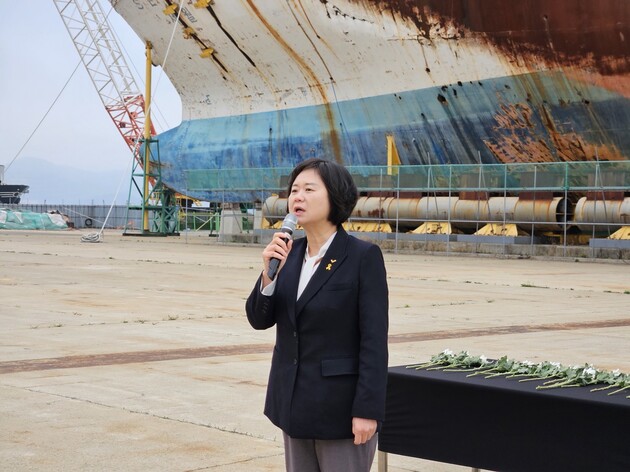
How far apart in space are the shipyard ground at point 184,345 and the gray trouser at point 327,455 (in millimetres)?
1754

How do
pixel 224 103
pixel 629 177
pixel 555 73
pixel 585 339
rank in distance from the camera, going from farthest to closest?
pixel 224 103 → pixel 555 73 → pixel 629 177 → pixel 585 339

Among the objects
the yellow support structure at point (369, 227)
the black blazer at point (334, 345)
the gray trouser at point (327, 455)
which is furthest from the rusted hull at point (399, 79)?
the gray trouser at point (327, 455)

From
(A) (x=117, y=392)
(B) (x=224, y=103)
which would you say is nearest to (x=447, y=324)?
(A) (x=117, y=392)

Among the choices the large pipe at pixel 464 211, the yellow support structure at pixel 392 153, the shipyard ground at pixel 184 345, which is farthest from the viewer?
the yellow support structure at pixel 392 153

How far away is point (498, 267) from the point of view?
23219mm

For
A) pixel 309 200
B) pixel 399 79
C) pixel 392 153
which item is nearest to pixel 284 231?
pixel 309 200

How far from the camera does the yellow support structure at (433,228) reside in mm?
30984

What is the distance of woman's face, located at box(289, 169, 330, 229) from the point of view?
11.5ft

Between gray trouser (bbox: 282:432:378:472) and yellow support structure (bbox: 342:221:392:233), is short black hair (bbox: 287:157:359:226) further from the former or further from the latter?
yellow support structure (bbox: 342:221:392:233)

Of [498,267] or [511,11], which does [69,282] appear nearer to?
[498,267]

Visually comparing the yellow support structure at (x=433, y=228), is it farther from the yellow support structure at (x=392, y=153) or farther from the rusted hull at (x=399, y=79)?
the yellow support structure at (x=392, y=153)

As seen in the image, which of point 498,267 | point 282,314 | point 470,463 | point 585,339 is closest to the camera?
point 282,314

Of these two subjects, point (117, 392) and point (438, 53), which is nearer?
point (117, 392)

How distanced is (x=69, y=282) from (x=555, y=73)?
15892 mm
